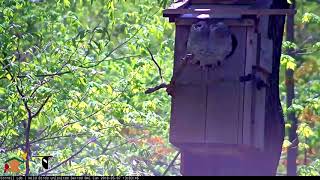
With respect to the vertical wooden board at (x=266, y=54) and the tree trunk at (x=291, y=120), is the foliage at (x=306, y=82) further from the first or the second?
the vertical wooden board at (x=266, y=54)

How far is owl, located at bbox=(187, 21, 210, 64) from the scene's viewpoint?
433cm

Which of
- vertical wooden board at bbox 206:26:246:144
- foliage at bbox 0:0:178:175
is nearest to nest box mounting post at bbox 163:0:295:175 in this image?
vertical wooden board at bbox 206:26:246:144

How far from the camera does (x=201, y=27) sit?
171 inches

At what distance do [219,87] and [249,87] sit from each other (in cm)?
17

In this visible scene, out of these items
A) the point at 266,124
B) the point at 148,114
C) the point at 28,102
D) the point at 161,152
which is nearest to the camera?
the point at 266,124

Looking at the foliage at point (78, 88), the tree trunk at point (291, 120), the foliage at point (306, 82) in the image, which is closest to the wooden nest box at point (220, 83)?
the foliage at point (78, 88)

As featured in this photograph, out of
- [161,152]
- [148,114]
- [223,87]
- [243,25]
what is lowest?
[161,152]

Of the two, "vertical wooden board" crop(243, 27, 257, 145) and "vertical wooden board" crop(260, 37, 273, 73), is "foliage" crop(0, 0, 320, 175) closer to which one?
"vertical wooden board" crop(260, 37, 273, 73)

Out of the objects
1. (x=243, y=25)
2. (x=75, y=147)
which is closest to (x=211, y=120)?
(x=243, y=25)

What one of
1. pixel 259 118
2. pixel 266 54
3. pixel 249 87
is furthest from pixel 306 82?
pixel 249 87

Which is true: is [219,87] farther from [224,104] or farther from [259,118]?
[259,118]

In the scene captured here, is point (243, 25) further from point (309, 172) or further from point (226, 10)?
point (309, 172)

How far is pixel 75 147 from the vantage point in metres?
8.84

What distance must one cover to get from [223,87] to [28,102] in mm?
2602
